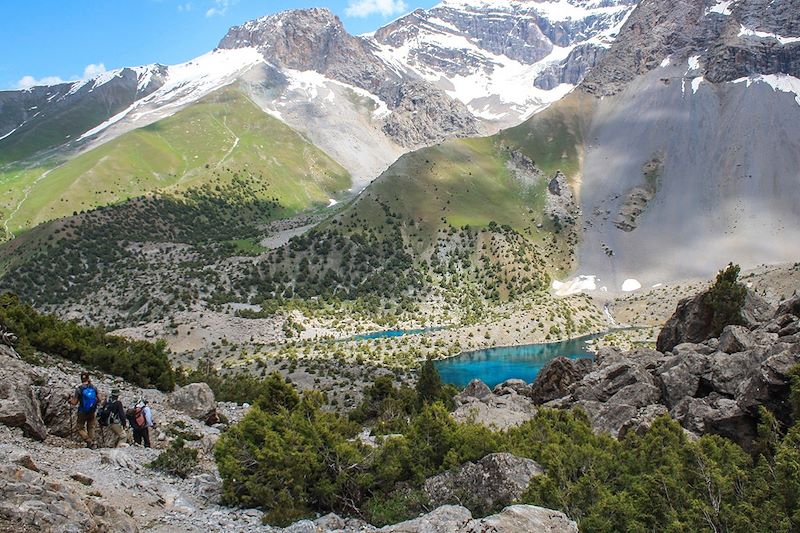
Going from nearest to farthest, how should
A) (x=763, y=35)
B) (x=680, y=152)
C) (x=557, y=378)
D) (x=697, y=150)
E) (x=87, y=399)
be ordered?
1. (x=87, y=399)
2. (x=557, y=378)
3. (x=697, y=150)
4. (x=680, y=152)
5. (x=763, y=35)

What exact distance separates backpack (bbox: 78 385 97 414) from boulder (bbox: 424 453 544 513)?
493 inches

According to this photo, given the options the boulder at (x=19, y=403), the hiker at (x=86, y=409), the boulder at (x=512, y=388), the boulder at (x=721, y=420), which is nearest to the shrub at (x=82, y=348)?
the boulder at (x=19, y=403)

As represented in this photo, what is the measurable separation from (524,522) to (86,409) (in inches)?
659

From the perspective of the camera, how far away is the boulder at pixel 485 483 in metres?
17.3

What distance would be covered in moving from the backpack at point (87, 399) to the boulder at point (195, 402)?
10315 millimetres

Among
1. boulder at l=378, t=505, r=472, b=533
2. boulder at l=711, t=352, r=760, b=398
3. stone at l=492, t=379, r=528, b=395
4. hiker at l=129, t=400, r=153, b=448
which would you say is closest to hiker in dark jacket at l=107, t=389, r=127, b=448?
hiker at l=129, t=400, r=153, b=448

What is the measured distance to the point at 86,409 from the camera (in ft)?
69.9

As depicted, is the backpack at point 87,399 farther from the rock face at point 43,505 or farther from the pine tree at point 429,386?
the pine tree at point 429,386

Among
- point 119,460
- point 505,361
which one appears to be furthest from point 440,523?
point 505,361

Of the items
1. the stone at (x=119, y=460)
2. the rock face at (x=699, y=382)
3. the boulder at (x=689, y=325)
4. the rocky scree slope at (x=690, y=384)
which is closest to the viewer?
the stone at (x=119, y=460)

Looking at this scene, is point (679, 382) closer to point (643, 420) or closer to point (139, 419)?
point (643, 420)

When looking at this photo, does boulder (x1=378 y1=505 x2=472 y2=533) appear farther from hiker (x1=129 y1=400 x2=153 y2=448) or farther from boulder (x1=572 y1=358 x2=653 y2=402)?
boulder (x1=572 y1=358 x2=653 y2=402)

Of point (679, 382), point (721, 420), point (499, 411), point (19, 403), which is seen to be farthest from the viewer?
point (499, 411)

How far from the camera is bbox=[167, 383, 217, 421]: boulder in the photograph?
31578 millimetres
